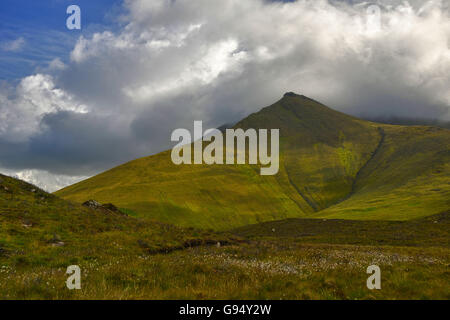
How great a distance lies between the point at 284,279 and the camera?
1101cm

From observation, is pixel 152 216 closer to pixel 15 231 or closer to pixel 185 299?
pixel 15 231

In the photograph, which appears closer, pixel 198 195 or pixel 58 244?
pixel 58 244

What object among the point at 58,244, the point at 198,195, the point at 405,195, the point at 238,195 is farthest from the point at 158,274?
the point at 238,195

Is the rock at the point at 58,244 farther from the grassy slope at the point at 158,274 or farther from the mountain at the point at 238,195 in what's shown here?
the mountain at the point at 238,195

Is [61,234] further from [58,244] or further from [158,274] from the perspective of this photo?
[158,274]

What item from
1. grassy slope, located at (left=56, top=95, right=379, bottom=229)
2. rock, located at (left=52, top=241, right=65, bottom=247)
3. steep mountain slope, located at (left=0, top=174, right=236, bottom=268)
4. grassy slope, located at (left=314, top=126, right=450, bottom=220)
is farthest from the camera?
grassy slope, located at (left=56, top=95, right=379, bottom=229)

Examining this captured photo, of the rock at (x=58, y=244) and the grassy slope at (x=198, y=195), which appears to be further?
the grassy slope at (x=198, y=195)

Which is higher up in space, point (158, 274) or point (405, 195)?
point (405, 195)

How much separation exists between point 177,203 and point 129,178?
46188 mm

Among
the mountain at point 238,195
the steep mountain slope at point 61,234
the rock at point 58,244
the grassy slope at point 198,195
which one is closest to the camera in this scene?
the steep mountain slope at point 61,234

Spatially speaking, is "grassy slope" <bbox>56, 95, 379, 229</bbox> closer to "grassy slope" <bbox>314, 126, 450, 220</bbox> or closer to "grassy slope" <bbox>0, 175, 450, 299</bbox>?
"grassy slope" <bbox>314, 126, 450, 220</bbox>

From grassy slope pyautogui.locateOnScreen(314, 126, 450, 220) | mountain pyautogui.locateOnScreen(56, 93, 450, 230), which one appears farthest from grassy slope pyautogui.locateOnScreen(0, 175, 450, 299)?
grassy slope pyautogui.locateOnScreen(314, 126, 450, 220)

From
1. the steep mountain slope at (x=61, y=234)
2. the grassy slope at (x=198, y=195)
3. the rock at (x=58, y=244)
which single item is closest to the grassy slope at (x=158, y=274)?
the steep mountain slope at (x=61, y=234)
